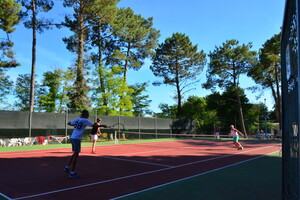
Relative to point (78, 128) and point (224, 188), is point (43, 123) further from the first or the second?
point (224, 188)

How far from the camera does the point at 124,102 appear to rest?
92.9 feet

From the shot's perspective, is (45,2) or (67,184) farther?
(45,2)

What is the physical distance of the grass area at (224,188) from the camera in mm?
4859

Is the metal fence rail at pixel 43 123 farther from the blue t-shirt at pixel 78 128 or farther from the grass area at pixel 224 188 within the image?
the grass area at pixel 224 188

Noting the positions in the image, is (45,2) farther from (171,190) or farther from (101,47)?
(171,190)

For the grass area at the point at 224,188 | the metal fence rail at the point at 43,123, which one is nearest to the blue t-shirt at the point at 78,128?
the grass area at the point at 224,188

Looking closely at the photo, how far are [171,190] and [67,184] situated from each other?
92.4 inches

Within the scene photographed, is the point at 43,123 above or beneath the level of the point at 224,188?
above

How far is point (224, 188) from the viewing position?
5.52 meters

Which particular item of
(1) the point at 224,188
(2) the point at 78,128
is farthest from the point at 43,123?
(1) the point at 224,188

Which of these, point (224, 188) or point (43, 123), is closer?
point (224, 188)

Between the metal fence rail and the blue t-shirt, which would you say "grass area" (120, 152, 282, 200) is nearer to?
the blue t-shirt

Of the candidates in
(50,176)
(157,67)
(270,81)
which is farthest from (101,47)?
(50,176)

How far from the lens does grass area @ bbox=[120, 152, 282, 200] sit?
4.86 meters
